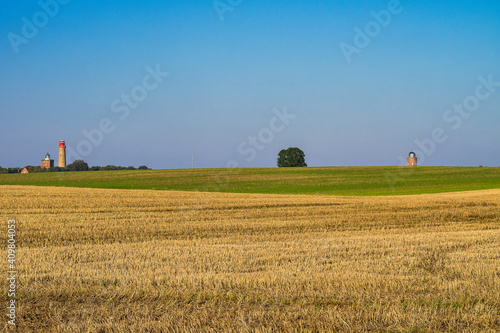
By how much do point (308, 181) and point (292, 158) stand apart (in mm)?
49654

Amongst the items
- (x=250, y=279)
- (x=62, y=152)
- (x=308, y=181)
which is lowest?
(x=250, y=279)

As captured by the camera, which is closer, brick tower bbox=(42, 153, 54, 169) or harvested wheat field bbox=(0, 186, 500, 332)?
harvested wheat field bbox=(0, 186, 500, 332)

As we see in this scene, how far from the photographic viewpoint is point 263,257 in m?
11.6

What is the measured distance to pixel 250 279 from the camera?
8.79 m

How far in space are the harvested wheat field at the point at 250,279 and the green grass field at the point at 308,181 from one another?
33.7 metres

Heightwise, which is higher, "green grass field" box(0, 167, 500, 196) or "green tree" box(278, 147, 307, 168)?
"green tree" box(278, 147, 307, 168)

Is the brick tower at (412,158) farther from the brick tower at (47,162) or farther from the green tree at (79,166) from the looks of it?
the brick tower at (47,162)

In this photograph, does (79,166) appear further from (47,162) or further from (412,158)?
(412,158)

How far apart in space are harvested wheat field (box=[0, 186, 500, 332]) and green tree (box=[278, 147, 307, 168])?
294 ft

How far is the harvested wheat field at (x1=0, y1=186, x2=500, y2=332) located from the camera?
6672 millimetres

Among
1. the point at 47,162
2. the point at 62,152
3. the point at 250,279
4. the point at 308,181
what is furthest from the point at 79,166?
the point at 250,279

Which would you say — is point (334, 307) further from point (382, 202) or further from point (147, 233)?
point (382, 202)

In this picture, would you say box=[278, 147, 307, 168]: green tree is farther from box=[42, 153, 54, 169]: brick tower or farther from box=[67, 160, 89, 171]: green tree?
box=[42, 153, 54, 169]: brick tower

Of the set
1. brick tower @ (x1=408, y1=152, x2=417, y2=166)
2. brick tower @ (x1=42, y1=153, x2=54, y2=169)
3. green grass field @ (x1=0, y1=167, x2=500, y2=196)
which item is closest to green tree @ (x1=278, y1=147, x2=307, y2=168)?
brick tower @ (x1=408, y1=152, x2=417, y2=166)
